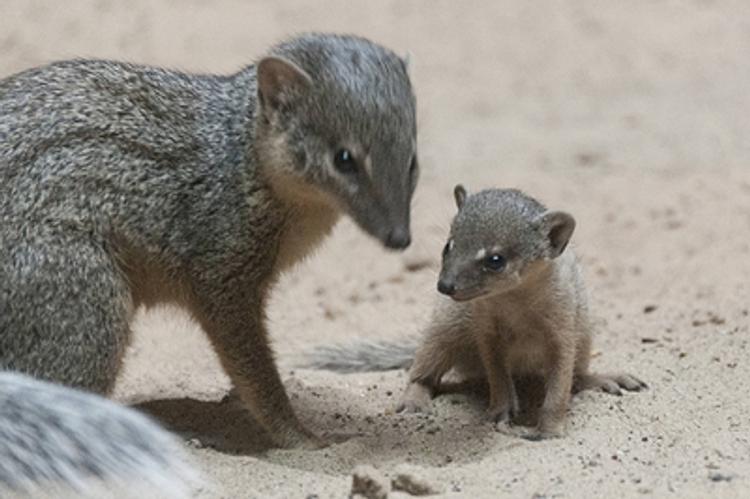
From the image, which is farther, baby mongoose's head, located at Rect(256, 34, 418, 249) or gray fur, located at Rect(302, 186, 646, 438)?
gray fur, located at Rect(302, 186, 646, 438)

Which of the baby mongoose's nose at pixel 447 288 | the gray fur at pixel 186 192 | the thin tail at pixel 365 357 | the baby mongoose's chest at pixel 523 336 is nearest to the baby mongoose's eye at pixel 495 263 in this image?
the baby mongoose's nose at pixel 447 288

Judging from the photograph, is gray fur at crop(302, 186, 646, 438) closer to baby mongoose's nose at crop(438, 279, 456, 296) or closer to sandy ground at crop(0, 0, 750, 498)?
baby mongoose's nose at crop(438, 279, 456, 296)

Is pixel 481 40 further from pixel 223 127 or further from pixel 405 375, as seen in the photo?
pixel 223 127

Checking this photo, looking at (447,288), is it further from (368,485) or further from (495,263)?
(368,485)

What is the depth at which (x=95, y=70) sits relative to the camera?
4.64 metres

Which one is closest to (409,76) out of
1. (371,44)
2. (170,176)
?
(371,44)

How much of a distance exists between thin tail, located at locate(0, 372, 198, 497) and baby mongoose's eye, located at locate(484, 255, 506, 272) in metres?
1.34

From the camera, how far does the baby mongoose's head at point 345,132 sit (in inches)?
164

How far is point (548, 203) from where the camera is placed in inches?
298

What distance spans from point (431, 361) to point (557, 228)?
0.75 m

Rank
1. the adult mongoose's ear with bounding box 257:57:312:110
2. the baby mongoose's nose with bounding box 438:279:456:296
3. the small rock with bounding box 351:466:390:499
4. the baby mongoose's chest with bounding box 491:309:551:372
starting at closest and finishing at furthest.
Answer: the small rock with bounding box 351:466:390:499
the adult mongoose's ear with bounding box 257:57:312:110
the baby mongoose's nose with bounding box 438:279:456:296
the baby mongoose's chest with bounding box 491:309:551:372

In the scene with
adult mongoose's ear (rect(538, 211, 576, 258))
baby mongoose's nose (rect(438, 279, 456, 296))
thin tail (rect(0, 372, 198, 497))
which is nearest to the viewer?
thin tail (rect(0, 372, 198, 497))

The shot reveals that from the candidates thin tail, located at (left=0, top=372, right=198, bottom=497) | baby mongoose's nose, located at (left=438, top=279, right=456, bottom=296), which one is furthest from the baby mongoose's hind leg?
thin tail, located at (left=0, top=372, right=198, bottom=497)

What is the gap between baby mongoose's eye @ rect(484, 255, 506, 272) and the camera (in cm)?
450
